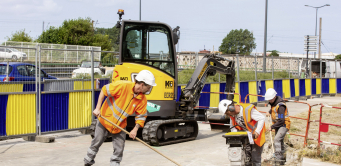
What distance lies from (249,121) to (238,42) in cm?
9070

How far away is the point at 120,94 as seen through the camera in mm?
5742

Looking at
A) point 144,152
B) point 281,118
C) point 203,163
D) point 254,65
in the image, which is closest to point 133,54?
point 144,152

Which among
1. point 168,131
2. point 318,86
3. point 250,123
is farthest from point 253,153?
point 318,86

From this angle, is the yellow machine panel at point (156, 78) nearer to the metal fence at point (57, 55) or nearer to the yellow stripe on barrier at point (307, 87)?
the metal fence at point (57, 55)

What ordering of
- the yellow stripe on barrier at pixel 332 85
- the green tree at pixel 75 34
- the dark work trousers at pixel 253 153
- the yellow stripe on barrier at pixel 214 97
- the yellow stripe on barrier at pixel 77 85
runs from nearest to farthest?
the dark work trousers at pixel 253 153 → the yellow stripe on barrier at pixel 77 85 → the yellow stripe on barrier at pixel 214 97 → the yellow stripe on barrier at pixel 332 85 → the green tree at pixel 75 34

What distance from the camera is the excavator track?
8695 mm

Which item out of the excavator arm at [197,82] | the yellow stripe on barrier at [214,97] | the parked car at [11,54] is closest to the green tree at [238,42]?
the yellow stripe on barrier at [214,97]

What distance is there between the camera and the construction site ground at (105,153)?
23.7ft

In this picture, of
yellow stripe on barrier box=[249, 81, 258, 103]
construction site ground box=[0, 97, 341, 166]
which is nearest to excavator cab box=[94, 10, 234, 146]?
construction site ground box=[0, 97, 341, 166]

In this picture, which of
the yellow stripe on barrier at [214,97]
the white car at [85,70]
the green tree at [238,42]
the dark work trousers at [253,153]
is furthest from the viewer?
the green tree at [238,42]

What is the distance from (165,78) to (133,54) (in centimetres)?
103

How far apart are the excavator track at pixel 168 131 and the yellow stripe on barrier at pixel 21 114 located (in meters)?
2.82

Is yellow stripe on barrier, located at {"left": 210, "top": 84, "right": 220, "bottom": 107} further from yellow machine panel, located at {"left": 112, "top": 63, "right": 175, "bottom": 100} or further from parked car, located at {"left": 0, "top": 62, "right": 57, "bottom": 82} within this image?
parked car, located at {"left": 0, "top": 62, "right": 57, "bottom": 82}

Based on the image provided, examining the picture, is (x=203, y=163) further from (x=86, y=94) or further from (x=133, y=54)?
(x=86, y=94)
